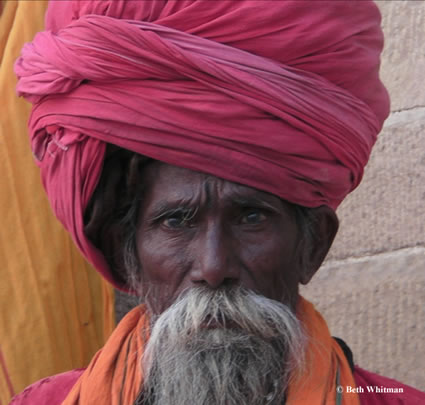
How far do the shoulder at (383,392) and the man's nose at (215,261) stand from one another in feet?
1.53

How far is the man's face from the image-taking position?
5.94 feet

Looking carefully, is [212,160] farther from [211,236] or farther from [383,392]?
[383,392]

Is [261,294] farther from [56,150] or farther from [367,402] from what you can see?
[56,150]

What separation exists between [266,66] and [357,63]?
0.24 meters

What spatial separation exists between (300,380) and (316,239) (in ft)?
1.17

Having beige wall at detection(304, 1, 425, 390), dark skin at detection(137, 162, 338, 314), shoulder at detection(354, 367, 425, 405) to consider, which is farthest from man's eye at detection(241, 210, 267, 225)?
beige wall at detection(304, 1, 425, 390)

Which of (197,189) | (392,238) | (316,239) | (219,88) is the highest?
(219,88)

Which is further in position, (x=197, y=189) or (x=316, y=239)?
(x=316, y=239)

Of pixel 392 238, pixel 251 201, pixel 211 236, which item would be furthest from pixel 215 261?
pixel 392 238

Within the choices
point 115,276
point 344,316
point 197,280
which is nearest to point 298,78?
point 197,280

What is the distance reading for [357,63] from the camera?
187 cm

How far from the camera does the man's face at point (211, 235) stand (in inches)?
71.2

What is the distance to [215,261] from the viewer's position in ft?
5.80

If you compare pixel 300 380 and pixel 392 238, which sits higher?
pixel 300 380
